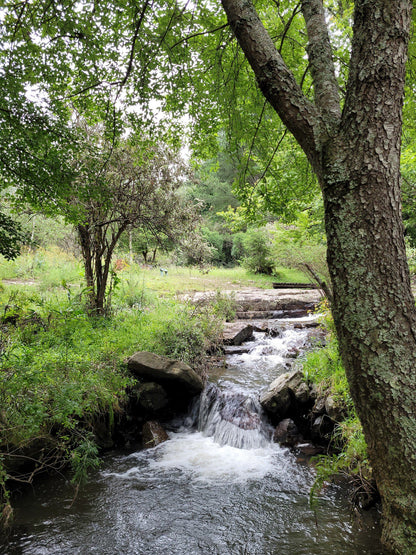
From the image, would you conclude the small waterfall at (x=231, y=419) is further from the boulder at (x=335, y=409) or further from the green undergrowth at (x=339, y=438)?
the boulder at (x=335, y=409)

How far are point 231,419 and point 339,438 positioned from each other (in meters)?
1.86

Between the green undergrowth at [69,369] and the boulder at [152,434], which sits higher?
the green undergrowth at [69,369]

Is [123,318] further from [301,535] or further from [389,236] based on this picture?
[389,236]

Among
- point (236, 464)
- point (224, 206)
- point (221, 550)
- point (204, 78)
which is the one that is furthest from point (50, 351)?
point (224, 206)

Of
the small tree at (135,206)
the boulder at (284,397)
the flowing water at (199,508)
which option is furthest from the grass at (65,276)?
the flowing water at (199,508)

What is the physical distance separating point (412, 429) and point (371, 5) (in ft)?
7.39

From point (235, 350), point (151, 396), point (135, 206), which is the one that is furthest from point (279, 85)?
point (235, 350)

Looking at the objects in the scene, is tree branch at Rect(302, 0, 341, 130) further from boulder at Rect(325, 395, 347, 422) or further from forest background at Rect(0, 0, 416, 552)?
boulder at Rect(325, 395, 347, 422)

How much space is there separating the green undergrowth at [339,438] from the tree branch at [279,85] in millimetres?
2290

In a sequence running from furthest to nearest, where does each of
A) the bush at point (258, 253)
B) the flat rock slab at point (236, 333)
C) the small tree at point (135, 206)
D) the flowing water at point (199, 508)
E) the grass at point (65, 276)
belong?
the bush at point (258, 253), the grass at point (65, 276), the flat rock slab at point (236, 333), the small tree at point (135, 206), the flowing water at point (199, 508)

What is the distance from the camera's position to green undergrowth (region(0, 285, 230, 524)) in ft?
11.3

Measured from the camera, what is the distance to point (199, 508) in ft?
11.2

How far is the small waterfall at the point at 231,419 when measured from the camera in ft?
16.4

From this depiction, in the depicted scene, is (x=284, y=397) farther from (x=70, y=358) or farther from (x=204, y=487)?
(x=70, y=358)
